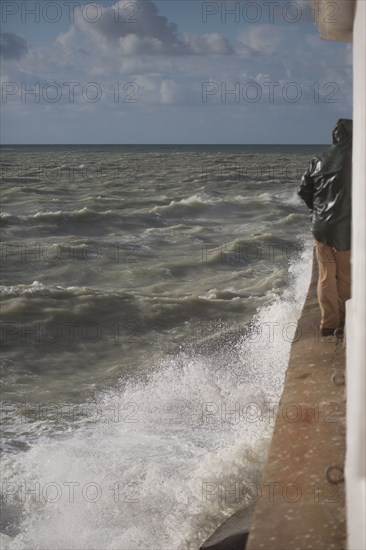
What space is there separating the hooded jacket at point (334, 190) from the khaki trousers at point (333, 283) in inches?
4.4

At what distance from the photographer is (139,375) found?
9617 mm

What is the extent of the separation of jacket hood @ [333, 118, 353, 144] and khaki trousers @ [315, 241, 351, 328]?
81cm

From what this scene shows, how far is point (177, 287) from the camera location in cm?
1492

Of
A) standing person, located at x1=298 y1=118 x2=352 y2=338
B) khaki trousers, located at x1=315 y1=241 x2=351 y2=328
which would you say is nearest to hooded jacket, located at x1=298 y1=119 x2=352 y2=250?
standing person, located at x1=298 y1=118 x2=352 y2=338

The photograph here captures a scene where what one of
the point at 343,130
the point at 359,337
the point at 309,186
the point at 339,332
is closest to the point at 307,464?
the point at 359,337

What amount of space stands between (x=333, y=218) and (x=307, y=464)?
212 cm

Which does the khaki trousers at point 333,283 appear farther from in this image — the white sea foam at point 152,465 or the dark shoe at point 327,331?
the white sea foam at point 152,465

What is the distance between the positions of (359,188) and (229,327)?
8.50m

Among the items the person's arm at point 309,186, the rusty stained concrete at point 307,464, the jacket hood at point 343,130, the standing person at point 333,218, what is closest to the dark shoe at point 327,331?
the standing person at point 333,218

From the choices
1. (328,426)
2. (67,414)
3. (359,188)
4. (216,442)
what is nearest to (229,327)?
(67,414)

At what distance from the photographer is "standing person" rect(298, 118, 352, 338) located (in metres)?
5.45

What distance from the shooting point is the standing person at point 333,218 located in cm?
545

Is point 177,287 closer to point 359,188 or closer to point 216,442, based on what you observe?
point 216,442

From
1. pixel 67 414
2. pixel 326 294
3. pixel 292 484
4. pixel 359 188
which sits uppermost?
pixel 359 188
